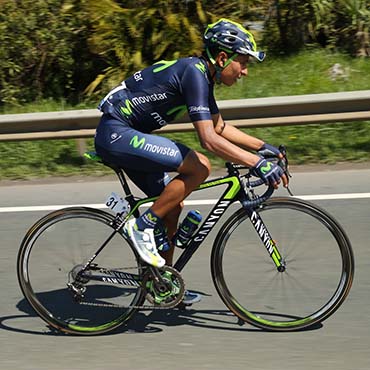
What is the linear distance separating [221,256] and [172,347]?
0.61 meters

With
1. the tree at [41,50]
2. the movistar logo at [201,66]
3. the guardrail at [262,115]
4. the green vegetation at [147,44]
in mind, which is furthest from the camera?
the tree at [41,50]

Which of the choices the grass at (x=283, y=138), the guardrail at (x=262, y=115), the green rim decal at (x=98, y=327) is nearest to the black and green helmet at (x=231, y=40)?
the green rim decal at (x=98, y=327)

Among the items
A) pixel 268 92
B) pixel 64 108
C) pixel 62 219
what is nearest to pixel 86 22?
pixel 64 108

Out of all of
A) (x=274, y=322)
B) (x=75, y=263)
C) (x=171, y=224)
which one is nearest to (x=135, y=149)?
(x=171, y=224)

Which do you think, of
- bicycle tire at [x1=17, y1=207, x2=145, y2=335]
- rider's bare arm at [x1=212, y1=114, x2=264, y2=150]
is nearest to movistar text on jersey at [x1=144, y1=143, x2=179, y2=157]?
rider's bare arm at [x1=212, y1=114, x2=264, y2=150]

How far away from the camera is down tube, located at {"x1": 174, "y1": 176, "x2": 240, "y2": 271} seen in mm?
5297

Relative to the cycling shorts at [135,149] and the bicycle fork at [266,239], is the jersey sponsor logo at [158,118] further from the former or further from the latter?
the bicycle fork at [266,239]

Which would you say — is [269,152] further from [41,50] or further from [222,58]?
[41,50]

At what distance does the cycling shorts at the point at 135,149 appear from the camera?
5.22 metres

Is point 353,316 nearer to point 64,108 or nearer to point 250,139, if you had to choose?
point 250,139

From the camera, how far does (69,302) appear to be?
5773 mm

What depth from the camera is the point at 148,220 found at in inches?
210

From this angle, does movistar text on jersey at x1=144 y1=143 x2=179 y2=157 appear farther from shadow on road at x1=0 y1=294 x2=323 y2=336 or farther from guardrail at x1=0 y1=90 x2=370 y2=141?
guardrail at x1=0 y1=90 x2=370 y2=141

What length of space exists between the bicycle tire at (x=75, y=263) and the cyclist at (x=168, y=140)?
24cm
